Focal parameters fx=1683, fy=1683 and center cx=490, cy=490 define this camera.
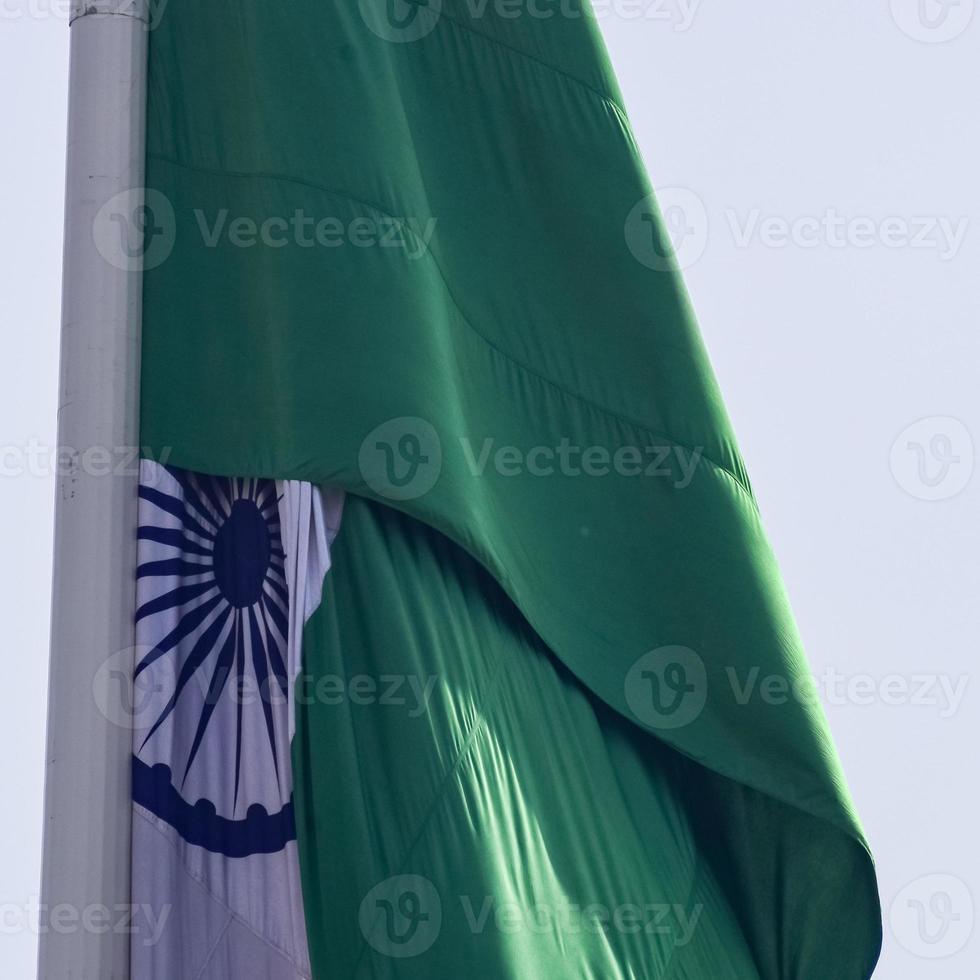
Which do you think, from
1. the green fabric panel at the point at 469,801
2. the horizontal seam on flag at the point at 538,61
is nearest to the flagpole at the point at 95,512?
the green fabric panel at the point at 469,801

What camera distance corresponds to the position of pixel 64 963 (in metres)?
2.74

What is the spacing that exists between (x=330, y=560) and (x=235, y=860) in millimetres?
595

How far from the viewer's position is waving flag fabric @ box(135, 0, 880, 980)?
313 cm

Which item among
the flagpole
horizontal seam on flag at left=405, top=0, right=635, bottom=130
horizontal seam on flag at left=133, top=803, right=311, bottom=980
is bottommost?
horizontal seam on flag at left=133, top=803, right=311, bottom=980

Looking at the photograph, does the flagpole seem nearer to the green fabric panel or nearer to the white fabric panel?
the white fabric panel

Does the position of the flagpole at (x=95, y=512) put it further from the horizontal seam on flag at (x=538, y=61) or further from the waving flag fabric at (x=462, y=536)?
the horizontal seam on flag at (x=538, y=61)

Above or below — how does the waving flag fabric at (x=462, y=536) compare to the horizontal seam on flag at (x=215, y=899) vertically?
above

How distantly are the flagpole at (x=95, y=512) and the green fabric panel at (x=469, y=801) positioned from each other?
384mm

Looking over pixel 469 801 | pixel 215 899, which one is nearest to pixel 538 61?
pixel 469 801

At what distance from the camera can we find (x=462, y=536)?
332 cm

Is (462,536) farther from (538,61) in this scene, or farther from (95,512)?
(538,61)

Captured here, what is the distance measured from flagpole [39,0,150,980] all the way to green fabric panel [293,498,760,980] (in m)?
0.38

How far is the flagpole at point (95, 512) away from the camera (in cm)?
281

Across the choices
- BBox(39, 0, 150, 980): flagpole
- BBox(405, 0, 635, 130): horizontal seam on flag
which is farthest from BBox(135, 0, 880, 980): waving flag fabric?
BBox(39, 0, 150, 980): flagpole
